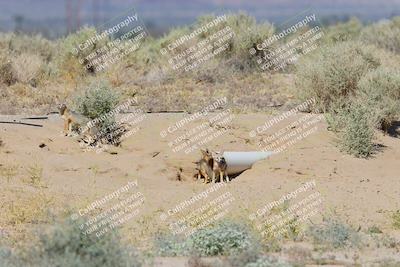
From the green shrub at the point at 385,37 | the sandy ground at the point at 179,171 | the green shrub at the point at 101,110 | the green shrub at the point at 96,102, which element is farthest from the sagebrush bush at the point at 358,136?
the green shrub at the point at 385,37

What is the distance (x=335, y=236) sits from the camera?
11.0m

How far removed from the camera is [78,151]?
15820 millimetres

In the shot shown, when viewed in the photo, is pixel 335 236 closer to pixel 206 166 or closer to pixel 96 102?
pixel 206 166

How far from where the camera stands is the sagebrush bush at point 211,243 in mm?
10219

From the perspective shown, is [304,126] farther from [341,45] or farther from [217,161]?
[341,45]

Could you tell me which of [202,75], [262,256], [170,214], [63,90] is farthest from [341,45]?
[262,256]

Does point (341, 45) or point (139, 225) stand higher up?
point (341, 45)

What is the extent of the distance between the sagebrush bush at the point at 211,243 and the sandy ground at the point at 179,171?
1492 mm

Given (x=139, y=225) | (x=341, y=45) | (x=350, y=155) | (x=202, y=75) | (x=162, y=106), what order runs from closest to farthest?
(x=139, y=225) < (x=350, y=155) < (x=162, y=106) < (x=341, y=45) < (x=202, y=75)

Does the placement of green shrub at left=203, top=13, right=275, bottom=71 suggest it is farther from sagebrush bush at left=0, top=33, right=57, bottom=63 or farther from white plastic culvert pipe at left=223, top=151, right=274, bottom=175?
white plastic culvert pipe at left=223, top=151, right=274, bottom=175

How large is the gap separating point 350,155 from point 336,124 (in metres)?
1.03

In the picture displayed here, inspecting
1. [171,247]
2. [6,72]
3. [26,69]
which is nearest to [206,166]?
[171,247]

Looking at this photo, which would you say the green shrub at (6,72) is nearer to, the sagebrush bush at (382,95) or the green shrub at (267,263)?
the sagebrush bush at (382,95)

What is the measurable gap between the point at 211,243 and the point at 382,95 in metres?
9.16
